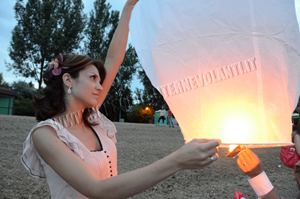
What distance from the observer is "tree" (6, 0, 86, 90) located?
68.4ft

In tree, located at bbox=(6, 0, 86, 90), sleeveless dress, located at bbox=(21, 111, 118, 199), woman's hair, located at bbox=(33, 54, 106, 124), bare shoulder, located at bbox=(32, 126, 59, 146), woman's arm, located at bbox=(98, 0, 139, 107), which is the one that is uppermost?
tree, located at bbox=(6, 0, 86, 90)

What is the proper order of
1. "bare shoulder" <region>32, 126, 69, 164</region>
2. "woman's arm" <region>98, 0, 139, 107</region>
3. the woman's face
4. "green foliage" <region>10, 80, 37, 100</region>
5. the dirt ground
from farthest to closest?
"green foliage" <region>10, 80, 37, 100</region> < the dirt ground < "woman's arm" <region>98, 0, 139, 107</region> < the woman's face < "bare shoulder" <region>32, 126, 69, 164</region>

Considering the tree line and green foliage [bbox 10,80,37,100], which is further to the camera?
green foliage [bbox 10,80,37,100]

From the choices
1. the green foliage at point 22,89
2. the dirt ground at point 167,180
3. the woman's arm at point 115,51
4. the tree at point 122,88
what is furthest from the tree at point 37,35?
the woman's arm at point 115,51

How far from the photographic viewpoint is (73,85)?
1.58 metres

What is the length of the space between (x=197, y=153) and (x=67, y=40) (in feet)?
78.0

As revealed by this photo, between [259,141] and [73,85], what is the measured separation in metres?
1.24

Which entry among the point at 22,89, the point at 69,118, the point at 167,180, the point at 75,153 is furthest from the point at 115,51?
the point at 22,89

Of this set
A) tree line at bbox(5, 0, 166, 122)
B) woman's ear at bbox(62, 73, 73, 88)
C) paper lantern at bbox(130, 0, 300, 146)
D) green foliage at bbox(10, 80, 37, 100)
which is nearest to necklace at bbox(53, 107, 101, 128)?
woman's ear at bbox(62, 73, 73, 88)

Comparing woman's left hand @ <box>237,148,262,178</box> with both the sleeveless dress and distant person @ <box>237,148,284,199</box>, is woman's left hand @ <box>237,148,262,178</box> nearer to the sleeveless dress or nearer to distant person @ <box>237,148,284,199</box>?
distant person @ <box>237,148,284,199</box>

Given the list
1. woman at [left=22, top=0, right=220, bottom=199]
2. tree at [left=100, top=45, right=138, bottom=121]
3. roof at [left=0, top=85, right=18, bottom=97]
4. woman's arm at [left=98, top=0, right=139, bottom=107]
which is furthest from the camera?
tree at [left=100, top=45, right=138, bottom=121]

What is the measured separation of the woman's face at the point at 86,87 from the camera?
1535 millimetres

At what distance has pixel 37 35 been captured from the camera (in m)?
21.0

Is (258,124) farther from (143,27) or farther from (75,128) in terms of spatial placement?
(75,128)
